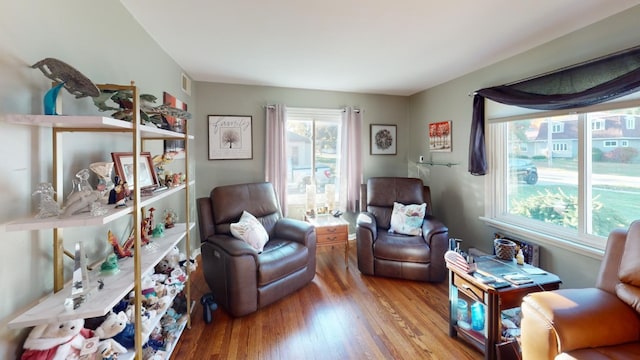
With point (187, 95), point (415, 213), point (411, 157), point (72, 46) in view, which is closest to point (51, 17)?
point (72, 46)

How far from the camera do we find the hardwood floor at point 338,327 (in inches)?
71.6

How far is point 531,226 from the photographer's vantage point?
2.57 metres

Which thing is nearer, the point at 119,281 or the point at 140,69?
the point at 119,281

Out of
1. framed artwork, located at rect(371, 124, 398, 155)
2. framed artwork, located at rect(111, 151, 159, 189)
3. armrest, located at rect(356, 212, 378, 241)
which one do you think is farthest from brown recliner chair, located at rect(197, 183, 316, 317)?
framed artwork, located at rect(371, 124, 398, 155)

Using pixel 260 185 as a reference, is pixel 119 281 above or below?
below

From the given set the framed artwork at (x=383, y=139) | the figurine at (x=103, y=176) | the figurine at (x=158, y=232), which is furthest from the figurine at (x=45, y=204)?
the framed artwork at (x=383, y=139)

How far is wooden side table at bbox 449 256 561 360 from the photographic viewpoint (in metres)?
1.60

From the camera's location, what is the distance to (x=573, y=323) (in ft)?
4.11

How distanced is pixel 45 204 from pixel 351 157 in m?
3.32

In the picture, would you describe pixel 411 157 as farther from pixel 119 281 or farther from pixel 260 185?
pixel 119 281

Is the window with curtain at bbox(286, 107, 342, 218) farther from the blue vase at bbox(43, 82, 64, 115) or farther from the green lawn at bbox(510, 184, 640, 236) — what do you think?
the blue vase at bbox(43, 82, 64, 115)

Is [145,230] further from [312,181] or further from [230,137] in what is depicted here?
[312,181]

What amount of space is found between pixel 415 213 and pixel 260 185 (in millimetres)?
1881

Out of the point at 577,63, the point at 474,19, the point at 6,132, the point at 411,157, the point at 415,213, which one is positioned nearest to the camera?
the point at 6,132
